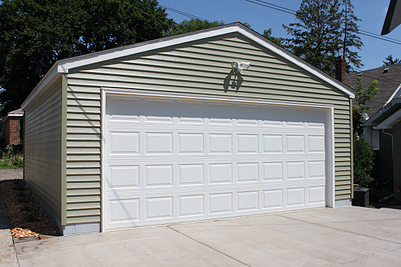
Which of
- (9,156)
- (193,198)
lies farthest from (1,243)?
(9,156)

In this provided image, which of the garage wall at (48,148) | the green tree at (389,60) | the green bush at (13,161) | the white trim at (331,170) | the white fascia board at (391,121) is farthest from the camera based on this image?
the green tree at (389,60)

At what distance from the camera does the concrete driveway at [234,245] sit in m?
4.43

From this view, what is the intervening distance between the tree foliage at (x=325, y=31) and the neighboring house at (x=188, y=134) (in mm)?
27290

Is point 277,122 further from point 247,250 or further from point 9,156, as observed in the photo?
point 9,156

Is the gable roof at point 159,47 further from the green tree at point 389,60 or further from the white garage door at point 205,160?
the green tree at point 389,60

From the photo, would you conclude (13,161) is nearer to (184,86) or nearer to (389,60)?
(184,86)

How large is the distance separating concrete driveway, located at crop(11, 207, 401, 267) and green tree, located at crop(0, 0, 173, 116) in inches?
689

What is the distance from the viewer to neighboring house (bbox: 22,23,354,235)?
5.73 metres

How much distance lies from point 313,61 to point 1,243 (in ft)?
106

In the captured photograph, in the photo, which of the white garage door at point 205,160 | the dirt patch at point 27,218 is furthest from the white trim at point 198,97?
the dirt patch at point 27,218

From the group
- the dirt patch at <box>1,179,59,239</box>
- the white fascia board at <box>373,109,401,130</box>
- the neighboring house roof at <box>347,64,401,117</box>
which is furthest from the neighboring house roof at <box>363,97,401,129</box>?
Result: the dirt patch at <box>1,179,59,239</box>

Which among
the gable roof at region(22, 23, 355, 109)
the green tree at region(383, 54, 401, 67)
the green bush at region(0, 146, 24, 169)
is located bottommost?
the green bush at region(0, 146, 24, 169)

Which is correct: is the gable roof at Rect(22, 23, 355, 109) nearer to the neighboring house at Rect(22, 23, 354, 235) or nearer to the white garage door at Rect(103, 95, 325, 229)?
the neighboring house at Rect(22, 23, 354, 235)

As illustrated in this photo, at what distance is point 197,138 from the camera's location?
6.82 metres
